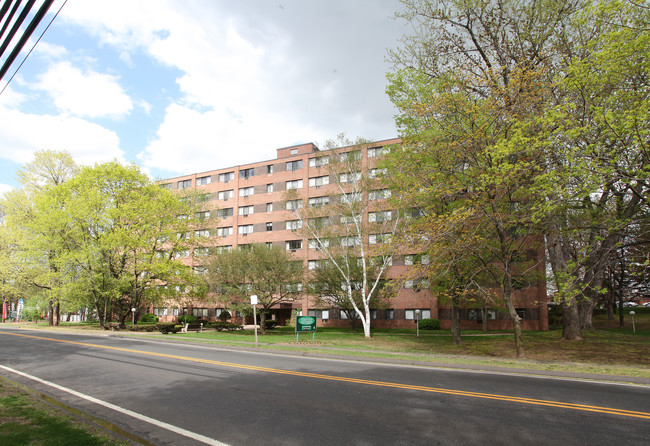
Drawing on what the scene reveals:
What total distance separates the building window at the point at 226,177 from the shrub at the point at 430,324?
3374 cm

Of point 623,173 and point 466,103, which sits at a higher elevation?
point 466,103

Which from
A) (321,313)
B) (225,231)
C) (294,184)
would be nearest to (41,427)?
(321,313)

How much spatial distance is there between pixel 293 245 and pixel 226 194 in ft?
48.8

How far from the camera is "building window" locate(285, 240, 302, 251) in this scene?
47.2 m

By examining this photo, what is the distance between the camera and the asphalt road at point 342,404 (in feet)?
18.9

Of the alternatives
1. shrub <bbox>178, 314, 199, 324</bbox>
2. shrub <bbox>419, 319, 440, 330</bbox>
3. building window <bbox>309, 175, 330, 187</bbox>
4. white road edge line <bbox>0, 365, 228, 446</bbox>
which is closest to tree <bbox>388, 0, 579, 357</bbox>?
white road edge line <bbox>0, 365, 228, 446</bbox>

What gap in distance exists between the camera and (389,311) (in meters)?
A: 41.9

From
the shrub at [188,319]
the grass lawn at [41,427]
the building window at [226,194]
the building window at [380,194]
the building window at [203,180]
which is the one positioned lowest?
the shrub at [188,319]

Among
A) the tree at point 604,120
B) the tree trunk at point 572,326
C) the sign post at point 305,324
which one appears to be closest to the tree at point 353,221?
the sign post at point 305,324

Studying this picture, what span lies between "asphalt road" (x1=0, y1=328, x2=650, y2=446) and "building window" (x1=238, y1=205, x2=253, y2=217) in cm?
4016

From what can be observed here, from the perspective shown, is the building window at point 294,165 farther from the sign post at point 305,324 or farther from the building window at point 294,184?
the sign post at point 305,324

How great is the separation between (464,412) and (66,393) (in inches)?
352

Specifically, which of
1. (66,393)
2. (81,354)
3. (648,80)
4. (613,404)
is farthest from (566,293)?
(81,354)

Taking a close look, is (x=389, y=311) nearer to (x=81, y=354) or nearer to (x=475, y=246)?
(x=475, y=246)
